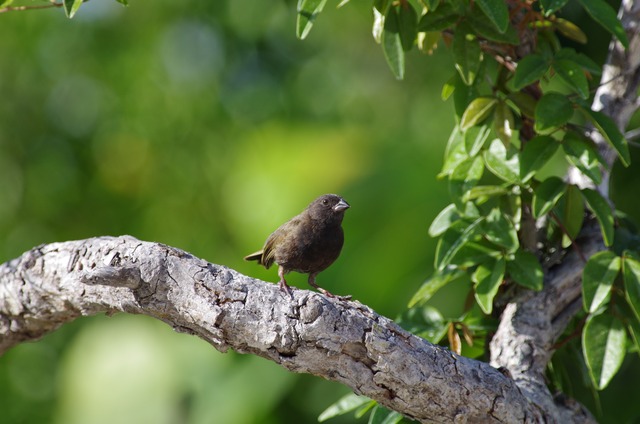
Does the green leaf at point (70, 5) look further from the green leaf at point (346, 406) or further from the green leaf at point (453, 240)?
the green leaf at point (346, 406)

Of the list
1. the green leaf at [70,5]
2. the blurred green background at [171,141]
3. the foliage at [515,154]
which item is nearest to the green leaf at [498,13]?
the foliage at [515,154]

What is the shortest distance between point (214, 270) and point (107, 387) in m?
3.82

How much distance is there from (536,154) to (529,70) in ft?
0.79

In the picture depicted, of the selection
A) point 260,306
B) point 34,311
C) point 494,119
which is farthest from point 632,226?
point 34,311

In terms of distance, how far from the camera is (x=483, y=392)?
82.0 inches

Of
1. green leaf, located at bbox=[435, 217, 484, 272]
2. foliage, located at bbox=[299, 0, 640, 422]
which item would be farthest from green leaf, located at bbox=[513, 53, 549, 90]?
green leaf, located at bbox=[435, 217, 484, 272]

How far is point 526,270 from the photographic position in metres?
2.40

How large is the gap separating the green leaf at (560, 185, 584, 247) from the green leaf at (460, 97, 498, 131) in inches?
13.6

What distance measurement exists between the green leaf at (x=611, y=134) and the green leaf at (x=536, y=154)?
12cm

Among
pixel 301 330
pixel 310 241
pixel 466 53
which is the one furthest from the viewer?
pixel 310 241

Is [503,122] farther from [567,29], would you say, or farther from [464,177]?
[567,29]

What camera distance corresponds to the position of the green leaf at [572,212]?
241 centimetres

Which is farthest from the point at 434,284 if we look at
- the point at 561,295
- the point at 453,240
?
the point at 561,295

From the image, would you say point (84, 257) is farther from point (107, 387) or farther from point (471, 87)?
point (107, 387)
